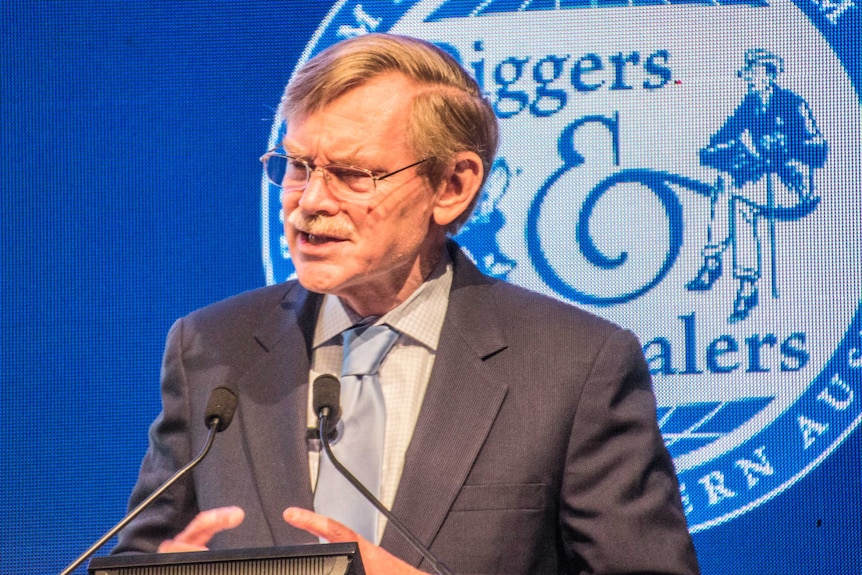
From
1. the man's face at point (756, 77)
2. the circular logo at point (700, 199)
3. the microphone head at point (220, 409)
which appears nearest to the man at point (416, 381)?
the microphone head at point (220, 409)

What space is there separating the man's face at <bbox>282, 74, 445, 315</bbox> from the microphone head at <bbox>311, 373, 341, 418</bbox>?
28 cm

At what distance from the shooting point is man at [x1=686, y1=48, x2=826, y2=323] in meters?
2.64

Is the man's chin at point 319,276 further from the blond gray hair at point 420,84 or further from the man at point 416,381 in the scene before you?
the blond gray hair at point 420,84

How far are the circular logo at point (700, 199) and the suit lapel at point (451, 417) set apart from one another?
1.44 ft

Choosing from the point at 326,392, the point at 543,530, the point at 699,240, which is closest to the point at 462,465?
the point at 543,530

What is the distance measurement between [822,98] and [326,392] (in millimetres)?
1461

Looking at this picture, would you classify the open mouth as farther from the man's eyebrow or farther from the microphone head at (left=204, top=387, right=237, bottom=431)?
the microphone head at (left=204, top=387, right=237, bottom=431)

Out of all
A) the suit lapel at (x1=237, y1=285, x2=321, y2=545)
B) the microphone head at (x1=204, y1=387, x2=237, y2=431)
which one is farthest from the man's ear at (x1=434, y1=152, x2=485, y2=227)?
the microphone head at (x1=204, y1=387, x2=237, y2=431)

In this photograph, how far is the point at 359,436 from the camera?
2.21 meters

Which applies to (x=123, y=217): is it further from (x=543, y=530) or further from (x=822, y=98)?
(x=822, y=98)

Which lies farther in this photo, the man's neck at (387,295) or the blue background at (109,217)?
the blue background at (109,217)

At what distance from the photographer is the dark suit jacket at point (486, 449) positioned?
2.08 m

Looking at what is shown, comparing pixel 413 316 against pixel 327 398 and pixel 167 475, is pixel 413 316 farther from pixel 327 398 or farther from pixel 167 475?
pixel 167 475

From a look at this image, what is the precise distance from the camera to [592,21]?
2705 mm
